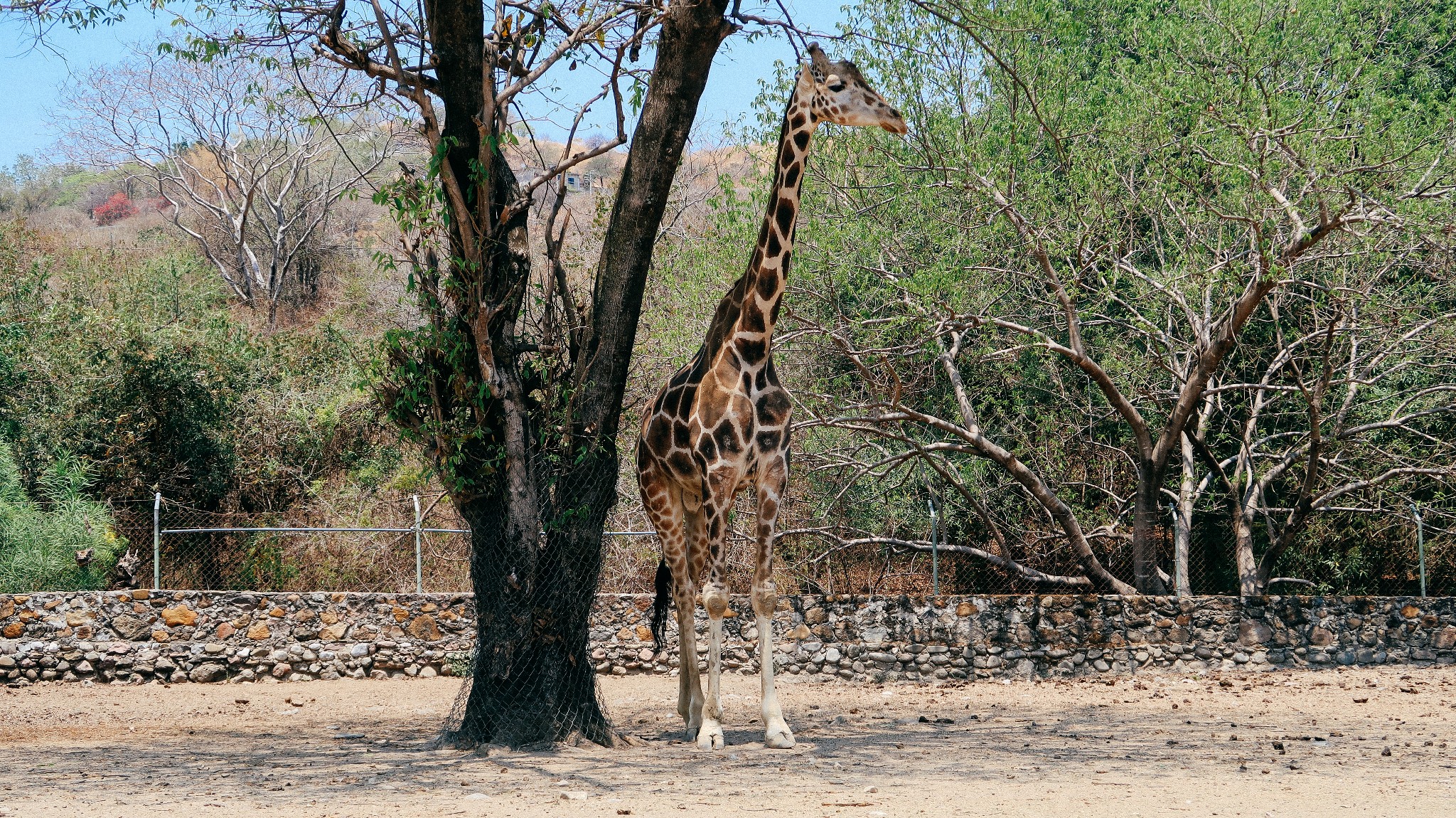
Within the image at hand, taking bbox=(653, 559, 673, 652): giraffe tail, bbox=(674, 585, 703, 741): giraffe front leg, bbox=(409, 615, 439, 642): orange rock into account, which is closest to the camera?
bbox=(674, 585, 703, 741): giraffe front leg

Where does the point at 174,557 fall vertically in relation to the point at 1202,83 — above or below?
below

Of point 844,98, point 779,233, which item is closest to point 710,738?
point 779,233

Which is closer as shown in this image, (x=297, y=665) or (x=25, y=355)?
(x=297, y=665)

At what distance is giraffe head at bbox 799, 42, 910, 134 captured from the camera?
784 centimetres

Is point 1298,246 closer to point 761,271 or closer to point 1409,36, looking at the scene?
point 761,271

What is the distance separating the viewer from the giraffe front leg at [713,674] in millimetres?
7707

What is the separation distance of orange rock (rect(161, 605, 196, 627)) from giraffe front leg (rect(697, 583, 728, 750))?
24.3 ft

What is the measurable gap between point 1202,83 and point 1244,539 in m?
5.25

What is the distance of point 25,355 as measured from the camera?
16719 millimetres

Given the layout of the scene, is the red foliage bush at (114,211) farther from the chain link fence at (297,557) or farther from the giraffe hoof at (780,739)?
the giraffe hoof at (780,739)

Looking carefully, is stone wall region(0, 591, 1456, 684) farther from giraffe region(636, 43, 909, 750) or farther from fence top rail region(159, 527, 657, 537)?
giraffe region(636, 43, 909, 750)

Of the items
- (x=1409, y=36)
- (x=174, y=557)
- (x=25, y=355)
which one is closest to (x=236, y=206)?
(x=25, y=355)

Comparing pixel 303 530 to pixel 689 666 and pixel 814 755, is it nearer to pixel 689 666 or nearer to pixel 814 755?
pixel 689 666

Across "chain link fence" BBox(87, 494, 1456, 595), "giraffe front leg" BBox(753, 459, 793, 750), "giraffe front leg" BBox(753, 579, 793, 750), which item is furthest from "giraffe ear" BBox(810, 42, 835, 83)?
"chain link fence" BBox(87, 494, 1456, 595)
